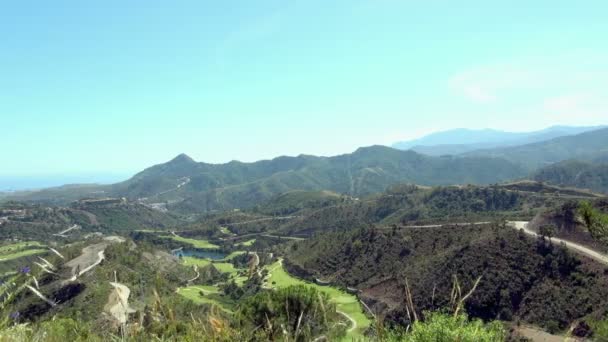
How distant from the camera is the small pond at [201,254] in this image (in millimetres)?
147712

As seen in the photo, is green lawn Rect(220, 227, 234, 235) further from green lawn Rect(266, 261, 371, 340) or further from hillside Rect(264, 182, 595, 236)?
green lawn Rect(266, 261, 371, 340)

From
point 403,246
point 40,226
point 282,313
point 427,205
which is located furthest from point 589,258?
point 40,226

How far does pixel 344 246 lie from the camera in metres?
100

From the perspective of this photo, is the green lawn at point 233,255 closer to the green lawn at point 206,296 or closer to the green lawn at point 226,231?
the green lawn at point 226,231

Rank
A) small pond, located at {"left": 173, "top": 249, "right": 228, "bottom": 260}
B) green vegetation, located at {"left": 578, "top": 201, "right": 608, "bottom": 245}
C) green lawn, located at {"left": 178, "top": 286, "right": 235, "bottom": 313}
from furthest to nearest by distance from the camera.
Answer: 1. small pond, located at {"left": 173, "top": 249, "right": 228, "bottom": 260}
2. green lawn, located at {"left": 178, "top": 286, "right": 235, "bottom": 313}
3. green vegetation, located at {"left": 578, "top": 201, "right": 608, "bottom": 245}

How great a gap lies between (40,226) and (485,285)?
7452 inches

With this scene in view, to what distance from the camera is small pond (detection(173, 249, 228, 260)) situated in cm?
14771

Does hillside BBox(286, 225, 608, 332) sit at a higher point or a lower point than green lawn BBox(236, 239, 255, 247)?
higher

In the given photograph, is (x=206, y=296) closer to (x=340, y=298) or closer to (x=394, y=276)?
(x=340, y=298)

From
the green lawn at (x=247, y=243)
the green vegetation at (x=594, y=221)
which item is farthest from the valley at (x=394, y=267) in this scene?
the green vegetation at (x=594, y=221)

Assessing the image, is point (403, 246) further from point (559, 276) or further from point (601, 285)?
point (601, 285)

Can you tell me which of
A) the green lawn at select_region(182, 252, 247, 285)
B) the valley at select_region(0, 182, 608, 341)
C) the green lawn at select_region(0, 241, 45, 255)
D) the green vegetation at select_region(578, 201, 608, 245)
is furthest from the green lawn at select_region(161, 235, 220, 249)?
the green vegetation at select_region(578, 201, 608, 245)

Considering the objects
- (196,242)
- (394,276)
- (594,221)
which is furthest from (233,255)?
(594,221)

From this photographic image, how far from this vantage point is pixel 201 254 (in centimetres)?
15475
